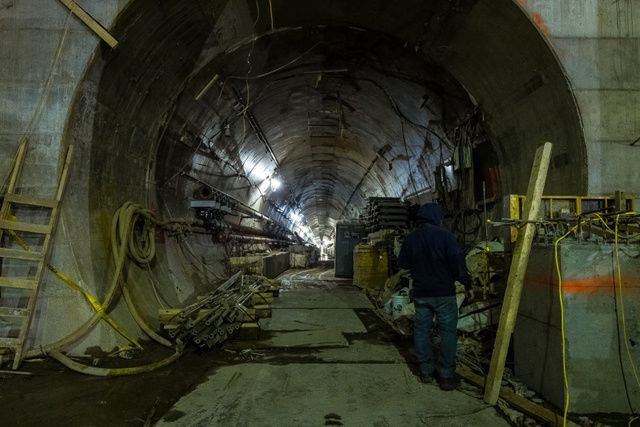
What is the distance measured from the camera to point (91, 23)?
4793 mm

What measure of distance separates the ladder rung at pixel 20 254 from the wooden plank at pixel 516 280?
491 centimetres

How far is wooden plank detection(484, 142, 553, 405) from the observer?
3.36 meters

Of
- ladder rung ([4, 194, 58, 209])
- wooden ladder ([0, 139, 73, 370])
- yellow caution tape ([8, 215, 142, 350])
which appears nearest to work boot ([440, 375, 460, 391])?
yellow caution tape ([8, 215, 142, 350])

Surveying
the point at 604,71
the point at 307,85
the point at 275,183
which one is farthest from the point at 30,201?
the point at 275,183

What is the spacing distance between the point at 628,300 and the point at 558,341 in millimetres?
691

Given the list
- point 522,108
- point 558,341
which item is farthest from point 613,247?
point 522,108

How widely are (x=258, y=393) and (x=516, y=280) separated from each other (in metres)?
2.53

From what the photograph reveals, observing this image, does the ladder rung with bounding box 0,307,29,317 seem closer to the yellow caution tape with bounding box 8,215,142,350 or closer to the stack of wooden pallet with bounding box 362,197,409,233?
the yellow caution tape with bounding box 8,215,142,350

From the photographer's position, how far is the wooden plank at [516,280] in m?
3.36

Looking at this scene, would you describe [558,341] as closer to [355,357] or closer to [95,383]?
[355,357]

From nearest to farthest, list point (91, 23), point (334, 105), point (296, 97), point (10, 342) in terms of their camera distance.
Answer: point (10, 342)
point (91, 23)
point (296, 97)
point (334, 105)

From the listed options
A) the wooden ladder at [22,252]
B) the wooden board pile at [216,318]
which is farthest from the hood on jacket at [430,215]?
the wooden ladder at [22,252]

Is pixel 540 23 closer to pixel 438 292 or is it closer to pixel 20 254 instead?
pixel 438 292

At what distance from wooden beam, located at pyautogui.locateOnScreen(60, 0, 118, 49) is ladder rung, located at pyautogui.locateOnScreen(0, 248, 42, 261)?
269 cm
